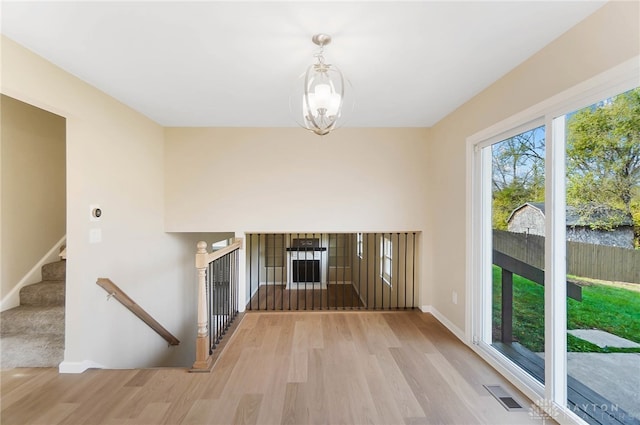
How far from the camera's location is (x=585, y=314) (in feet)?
5.46

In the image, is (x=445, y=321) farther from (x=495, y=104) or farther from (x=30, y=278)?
(x=30, y=278)

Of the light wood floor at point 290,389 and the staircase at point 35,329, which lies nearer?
the light wood floor at point 290,389

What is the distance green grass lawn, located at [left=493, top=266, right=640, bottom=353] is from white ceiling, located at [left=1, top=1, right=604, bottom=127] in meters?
1.63

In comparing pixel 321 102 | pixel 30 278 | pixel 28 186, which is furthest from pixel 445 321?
pixel 28 186

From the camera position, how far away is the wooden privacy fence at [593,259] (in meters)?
1.44

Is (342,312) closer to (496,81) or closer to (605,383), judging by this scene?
(605,383)

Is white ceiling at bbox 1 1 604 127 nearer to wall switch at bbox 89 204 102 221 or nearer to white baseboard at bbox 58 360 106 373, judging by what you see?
wall switch at bbox 89 204 102 221

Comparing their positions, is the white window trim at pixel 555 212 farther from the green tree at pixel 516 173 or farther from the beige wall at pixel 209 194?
the beige wall at pixel 209 194

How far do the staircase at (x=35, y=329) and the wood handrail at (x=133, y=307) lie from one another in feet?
1.91

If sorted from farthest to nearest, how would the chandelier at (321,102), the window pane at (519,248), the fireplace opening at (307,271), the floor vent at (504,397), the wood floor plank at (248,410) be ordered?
the fireplace opening at (307,271) → the window pane at (519,248) → the floor vent at (504,397) → the wood floor plank at (248,410) → the chandelier at (321,102)

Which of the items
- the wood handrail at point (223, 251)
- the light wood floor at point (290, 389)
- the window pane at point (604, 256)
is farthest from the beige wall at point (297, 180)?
the window pane at point (604, 256)

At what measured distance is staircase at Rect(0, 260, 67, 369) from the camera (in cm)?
243

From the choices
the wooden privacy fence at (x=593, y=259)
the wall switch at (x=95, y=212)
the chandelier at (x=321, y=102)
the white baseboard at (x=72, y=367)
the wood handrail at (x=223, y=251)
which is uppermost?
the chandelier at (x=321, y=102)

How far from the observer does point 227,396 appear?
2025 millimetres
